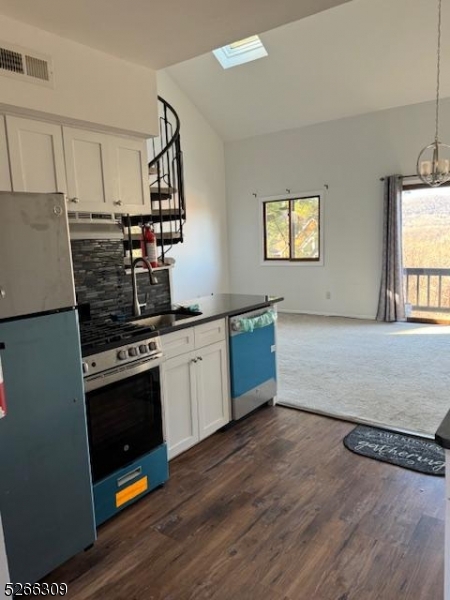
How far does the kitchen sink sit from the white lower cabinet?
0.29 metres

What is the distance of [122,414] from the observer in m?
2.24

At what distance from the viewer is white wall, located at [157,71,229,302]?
7.58 metres

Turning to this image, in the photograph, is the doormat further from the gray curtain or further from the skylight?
the skylight

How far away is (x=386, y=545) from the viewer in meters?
2.00

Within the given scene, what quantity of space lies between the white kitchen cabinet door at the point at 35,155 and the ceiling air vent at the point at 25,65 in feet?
0.72

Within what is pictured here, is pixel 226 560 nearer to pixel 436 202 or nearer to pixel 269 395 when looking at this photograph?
pixel 269 395

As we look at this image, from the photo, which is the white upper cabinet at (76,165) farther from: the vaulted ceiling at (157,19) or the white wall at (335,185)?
the white wall at (335,185)

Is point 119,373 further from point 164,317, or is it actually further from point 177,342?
point 164,317

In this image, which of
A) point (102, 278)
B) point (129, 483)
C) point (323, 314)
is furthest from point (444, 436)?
point (323, 314)

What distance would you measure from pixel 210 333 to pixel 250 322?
1.29 feet

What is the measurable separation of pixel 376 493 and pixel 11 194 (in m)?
2.34

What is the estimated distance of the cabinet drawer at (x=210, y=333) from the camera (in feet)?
9.24

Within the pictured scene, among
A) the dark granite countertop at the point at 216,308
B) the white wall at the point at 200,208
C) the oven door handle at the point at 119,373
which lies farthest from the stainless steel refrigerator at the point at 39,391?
the white wall at the point at 200,208

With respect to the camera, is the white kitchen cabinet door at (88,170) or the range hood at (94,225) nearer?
the white kitchen cabinet door at (88,170)
